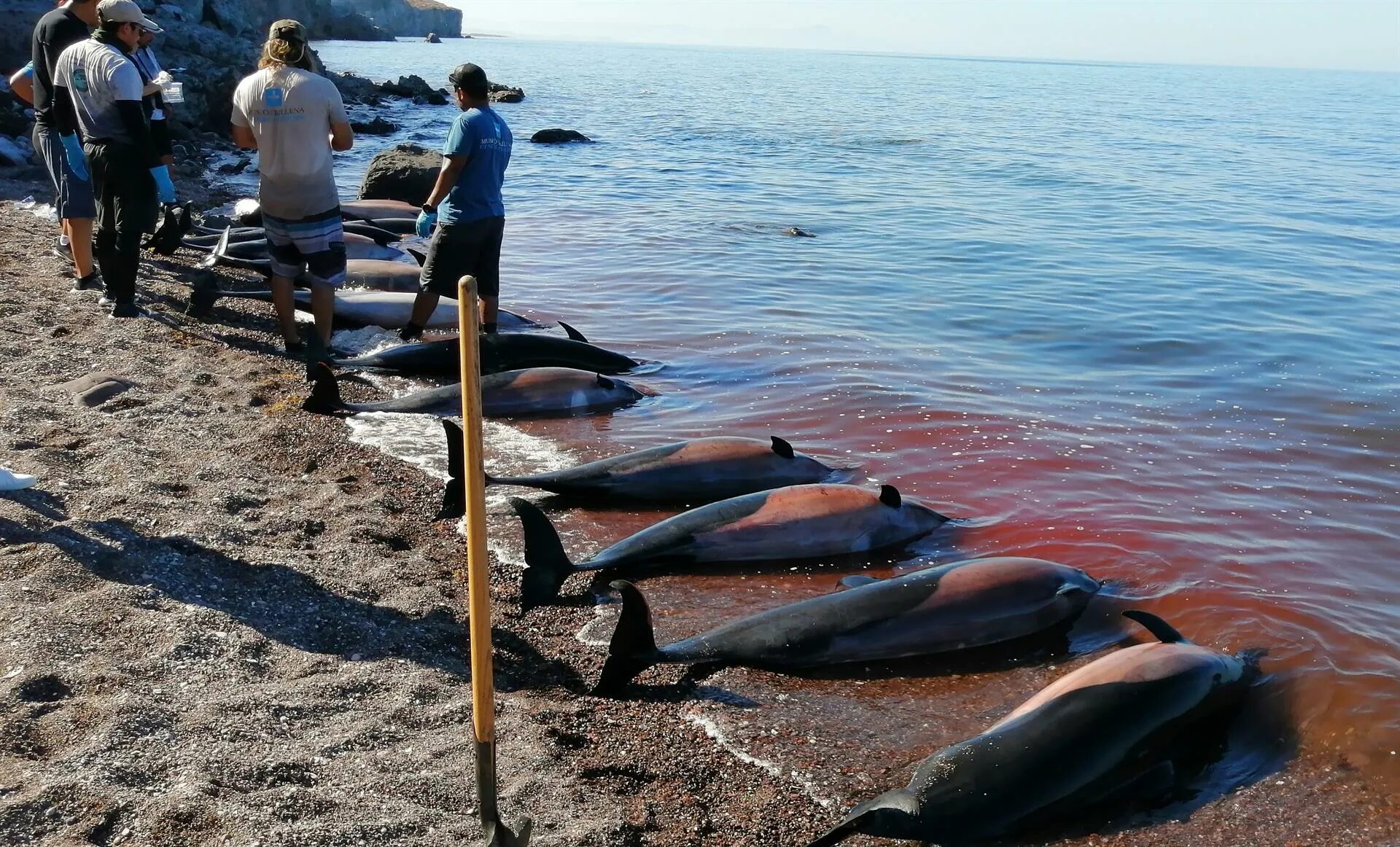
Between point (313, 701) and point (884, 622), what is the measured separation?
102 inches

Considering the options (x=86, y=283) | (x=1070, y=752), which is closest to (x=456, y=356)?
(x=86, y=283)

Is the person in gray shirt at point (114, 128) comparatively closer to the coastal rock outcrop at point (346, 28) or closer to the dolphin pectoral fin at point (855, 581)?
the dolphin pectoral fin at point (855, 581)

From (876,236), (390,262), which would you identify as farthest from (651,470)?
(876,236)

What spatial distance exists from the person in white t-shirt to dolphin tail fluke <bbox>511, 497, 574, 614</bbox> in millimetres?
3769

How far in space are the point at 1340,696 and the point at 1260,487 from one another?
2.86 meters

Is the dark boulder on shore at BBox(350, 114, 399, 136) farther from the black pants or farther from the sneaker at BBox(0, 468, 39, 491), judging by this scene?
the sneaker at BBox(0, 468, 39, 491)

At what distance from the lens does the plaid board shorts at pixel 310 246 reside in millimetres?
8547

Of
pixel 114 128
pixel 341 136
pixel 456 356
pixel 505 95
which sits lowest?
pixel 456 356

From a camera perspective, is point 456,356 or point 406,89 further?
point 406,89

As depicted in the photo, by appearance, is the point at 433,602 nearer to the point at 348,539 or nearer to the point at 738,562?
the point at 348,539

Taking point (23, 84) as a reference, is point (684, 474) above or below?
below

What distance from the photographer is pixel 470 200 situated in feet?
30.7

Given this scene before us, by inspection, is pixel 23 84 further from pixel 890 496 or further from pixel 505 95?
pixel 505 95

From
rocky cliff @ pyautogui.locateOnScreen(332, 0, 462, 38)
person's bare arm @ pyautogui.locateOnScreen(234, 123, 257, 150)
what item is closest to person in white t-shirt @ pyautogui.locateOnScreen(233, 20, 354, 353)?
person's bare arm @ pyautogui.locateOnScreen(234, 123, 257, 150)
